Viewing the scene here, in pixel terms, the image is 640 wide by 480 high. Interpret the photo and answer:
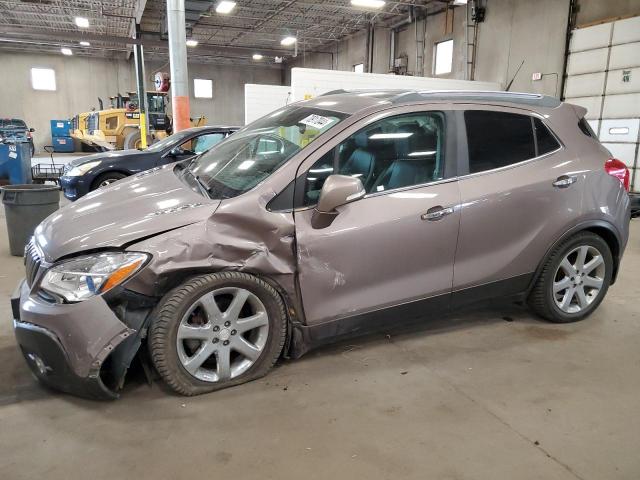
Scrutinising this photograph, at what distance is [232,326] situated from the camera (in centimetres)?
246

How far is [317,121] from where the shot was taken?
2854mm

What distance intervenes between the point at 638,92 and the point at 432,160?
29.3 ft

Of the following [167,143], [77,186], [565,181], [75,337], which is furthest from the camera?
[167,143]

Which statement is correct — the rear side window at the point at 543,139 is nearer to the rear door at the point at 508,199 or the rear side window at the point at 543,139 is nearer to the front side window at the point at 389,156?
the rear door at the point at 508,199

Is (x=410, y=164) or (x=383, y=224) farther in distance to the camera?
(x=410, y=164)

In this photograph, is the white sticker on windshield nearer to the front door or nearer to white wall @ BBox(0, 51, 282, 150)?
the front door

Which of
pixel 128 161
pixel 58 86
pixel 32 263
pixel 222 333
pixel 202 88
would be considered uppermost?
pixel 202 88

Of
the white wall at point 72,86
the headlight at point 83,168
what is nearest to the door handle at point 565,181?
the headlight at point 83,168

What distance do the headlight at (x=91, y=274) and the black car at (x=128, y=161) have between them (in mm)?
4931

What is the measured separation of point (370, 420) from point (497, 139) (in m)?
1.83

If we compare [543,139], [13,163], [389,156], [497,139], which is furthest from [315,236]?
[13,163]

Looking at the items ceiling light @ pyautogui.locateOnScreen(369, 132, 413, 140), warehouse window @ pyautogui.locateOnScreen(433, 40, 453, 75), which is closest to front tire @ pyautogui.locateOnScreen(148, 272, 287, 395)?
ceiling light @ pyautogui.locateOnScreen(369, 132, 413, 140)

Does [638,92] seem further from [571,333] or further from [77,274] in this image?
[77,274]

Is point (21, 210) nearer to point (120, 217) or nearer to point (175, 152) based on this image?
point (175, 152)
